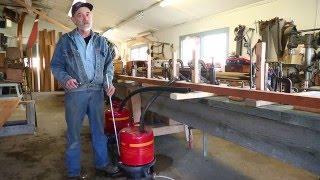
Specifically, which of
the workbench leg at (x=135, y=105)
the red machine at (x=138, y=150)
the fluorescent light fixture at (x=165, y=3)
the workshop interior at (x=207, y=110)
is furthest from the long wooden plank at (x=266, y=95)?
the fluorescent light fixture at (x=165, y=3)

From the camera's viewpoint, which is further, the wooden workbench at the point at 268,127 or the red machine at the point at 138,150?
the red machine at the point at 138,150

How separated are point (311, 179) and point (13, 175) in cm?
285

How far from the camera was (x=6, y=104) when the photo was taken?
279 centimetres

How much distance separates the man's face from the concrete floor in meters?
1.41

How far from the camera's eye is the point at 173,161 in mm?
2869

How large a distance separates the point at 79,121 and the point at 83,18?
3.03ft

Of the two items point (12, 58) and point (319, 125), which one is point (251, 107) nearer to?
point (319, 125)

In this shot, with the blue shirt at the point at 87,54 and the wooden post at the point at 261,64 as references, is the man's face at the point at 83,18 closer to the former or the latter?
the blue shirt at the point at 87,54

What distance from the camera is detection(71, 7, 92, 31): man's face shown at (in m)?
2.27

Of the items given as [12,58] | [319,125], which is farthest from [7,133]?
[12,58]

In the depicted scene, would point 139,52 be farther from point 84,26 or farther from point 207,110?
point 207,110

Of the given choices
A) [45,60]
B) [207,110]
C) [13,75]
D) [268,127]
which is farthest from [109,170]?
[45,60]

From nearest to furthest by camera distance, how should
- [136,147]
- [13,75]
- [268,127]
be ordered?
[268,127] → [136,147] → [13,75]

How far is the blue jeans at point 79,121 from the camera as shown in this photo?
2.29 m
